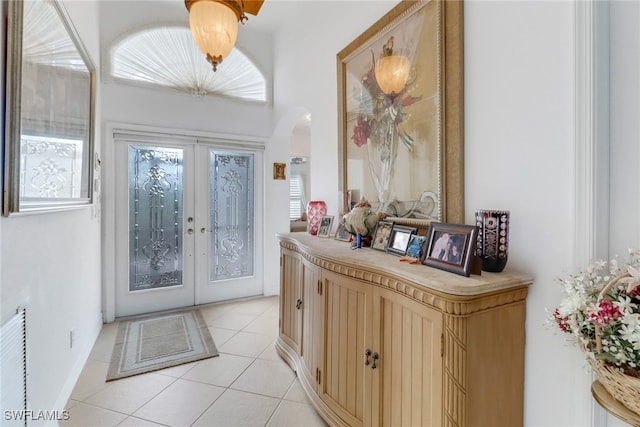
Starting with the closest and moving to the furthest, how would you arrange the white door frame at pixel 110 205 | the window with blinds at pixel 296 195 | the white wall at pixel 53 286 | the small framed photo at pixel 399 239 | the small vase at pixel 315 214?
the white wall at pixel 53 286
the small framed photo at pixel 399 239
the small vase at pixel 315 214
the white door frame at pixel 110 205
the window with blinds at pixel 296 195

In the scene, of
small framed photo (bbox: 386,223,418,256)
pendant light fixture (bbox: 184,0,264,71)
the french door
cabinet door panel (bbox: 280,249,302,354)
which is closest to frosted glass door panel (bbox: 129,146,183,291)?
the french door

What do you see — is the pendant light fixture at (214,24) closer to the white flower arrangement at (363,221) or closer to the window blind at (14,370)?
the white flower arrangement at (363,221)

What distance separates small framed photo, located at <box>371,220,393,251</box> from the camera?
1.80 meters

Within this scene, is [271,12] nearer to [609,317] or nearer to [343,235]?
[343,235]

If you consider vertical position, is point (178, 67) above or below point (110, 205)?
above

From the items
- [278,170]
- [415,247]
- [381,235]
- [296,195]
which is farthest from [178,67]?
[296,195]

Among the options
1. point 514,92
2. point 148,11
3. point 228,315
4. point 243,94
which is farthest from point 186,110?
point 514,92

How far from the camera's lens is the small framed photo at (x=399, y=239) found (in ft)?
5.32

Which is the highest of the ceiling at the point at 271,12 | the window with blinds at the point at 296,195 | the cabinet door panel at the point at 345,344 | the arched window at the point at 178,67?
the ceiling at the point at 271,12

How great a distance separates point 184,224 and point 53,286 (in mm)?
1964

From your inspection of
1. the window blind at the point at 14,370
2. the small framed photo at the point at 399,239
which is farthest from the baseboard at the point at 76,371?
the small framed photo at the point at 399,239

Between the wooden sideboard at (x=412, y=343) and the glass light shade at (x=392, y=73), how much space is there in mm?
1058

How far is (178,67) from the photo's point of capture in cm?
359

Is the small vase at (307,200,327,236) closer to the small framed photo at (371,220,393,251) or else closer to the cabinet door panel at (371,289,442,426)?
the small framed photo at (371,220,393,251)
